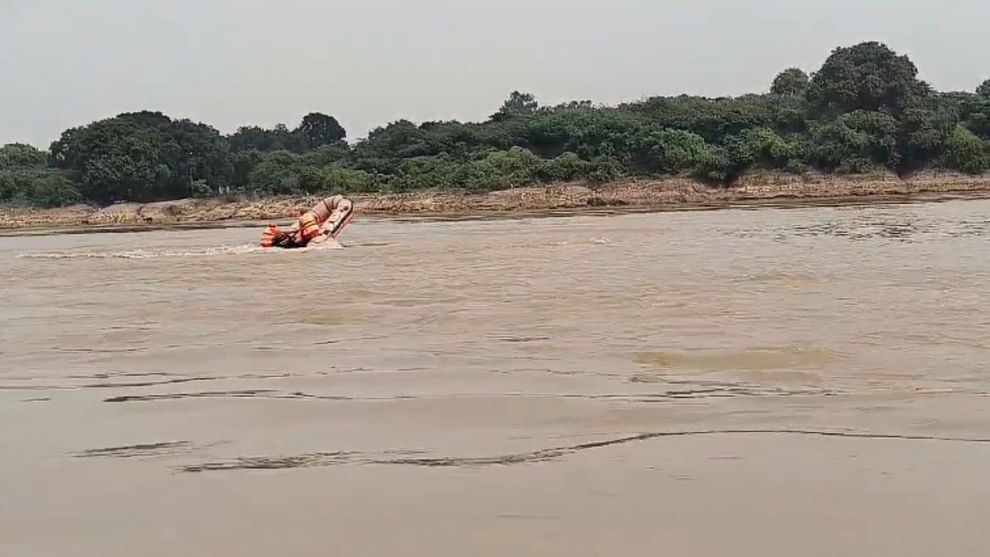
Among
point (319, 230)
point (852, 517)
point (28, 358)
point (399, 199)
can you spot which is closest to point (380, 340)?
point (28, 358)

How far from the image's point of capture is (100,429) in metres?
4.56

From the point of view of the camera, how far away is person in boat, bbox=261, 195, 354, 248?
18.9m

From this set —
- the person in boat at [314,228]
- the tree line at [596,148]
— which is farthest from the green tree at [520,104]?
the person in boat at [314,228]

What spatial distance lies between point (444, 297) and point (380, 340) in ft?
8.69

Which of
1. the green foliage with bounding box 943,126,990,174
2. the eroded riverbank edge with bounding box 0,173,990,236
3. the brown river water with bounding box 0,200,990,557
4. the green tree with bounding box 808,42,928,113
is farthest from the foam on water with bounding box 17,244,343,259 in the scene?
the green tree with bounding box 808,42,928,113

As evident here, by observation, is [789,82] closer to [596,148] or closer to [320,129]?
[596,148]

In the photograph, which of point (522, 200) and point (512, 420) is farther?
point (522, 200)

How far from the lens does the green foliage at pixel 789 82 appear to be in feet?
208

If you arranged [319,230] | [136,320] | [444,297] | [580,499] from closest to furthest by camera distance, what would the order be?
[580,499]
[136,320]
[444,297]
[319,230]

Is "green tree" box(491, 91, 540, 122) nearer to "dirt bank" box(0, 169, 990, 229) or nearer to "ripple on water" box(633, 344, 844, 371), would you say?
"dirt bank" box(0, 169, 990, 229)

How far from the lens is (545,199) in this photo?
42562 millimetres

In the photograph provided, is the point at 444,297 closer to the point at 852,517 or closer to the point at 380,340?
the point at 380,340

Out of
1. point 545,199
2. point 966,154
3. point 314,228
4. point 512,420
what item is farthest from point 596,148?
point 512,420

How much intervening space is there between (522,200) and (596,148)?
6.89 metres
